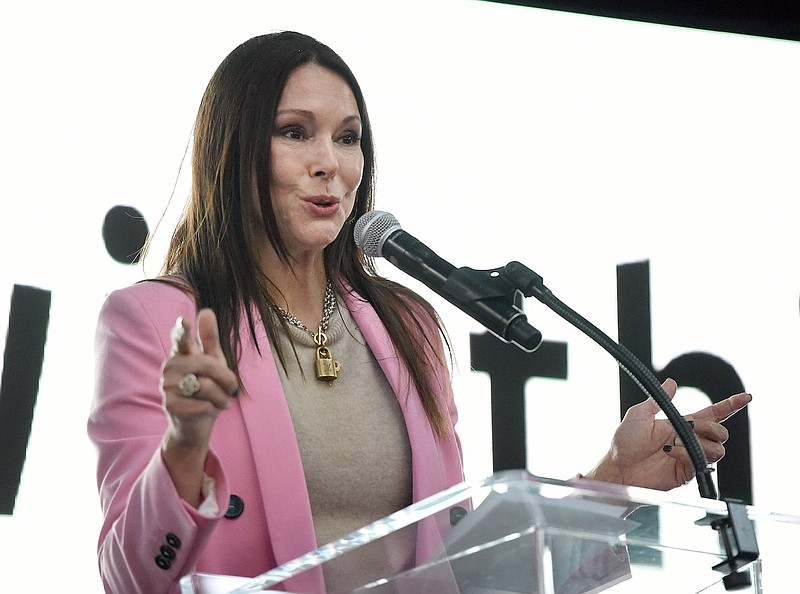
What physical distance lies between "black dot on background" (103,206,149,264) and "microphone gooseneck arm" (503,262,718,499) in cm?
110

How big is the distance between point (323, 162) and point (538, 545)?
938mm

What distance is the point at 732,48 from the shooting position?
297 centimetres

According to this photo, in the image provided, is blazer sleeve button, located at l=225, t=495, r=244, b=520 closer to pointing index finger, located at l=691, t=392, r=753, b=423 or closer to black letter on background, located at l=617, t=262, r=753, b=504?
pointing index finger, located at l=691, t=392, r=753, b=423

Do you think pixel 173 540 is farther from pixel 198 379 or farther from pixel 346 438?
pixel 346 438

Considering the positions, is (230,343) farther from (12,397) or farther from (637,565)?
(637,565)

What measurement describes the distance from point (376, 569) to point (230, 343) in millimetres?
718

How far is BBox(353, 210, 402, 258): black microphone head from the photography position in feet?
4.63

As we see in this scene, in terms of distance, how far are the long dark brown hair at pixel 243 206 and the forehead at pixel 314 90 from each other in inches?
0.4

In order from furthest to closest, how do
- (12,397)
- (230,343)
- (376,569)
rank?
(12,397) < (230,343) < (376,569)

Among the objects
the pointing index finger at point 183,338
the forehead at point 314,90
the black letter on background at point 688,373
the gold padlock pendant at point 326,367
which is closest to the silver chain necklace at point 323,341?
the gold padlock pendant at point 326,367

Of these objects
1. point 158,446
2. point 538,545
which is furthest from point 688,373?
point 538,545

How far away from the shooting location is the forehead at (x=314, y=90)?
1.83 metres

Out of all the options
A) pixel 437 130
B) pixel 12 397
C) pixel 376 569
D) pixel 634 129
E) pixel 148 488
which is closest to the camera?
pixel 376 569

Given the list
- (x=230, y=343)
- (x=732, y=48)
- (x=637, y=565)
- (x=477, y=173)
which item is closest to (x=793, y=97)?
(x=732, y=48)
